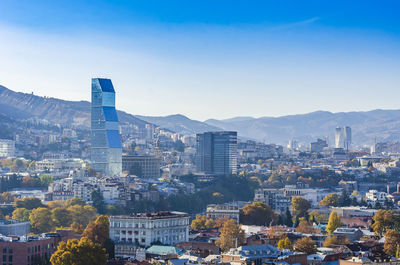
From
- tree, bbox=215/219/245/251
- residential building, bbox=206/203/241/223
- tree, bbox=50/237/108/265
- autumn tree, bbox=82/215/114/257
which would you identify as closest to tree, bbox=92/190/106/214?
residential building, bbox=206/203/241/223

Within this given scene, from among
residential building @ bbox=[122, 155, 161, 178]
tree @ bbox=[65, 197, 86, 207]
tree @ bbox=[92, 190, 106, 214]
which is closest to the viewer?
tree @ bbox=[65, 197, 86, 207]

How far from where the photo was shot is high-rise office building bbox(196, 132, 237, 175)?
163m

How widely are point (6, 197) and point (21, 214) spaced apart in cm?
1712

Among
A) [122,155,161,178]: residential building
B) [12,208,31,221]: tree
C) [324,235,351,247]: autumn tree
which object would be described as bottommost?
[324,235,351,247]: autumn tree

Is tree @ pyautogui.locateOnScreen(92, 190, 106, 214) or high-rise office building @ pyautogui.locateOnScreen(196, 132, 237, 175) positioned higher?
high-rise office building @ pyautogui.locateOnScreen(196, 132, 237, 175)

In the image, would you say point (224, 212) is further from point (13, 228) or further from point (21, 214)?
point (13, 228)

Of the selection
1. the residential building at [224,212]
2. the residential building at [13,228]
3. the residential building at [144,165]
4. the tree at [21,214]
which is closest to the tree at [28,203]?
the tree at [21,214]

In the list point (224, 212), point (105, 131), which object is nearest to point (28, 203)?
point (224, 212)

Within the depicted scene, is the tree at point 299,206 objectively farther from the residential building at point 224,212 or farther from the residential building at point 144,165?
the residential building at point 144,165

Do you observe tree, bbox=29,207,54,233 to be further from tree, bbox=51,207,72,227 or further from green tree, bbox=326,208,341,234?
green tree, bbox=326,208,341,234

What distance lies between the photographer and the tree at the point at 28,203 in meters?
99.1

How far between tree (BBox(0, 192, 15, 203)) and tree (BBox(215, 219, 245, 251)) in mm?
42463

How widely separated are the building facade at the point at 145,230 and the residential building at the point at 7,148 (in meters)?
117

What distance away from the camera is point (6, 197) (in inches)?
4304
